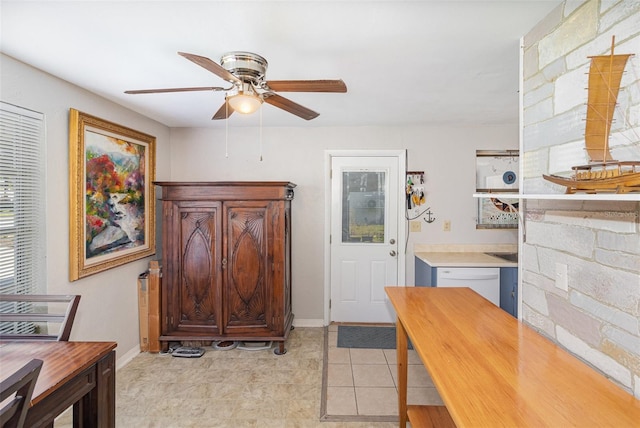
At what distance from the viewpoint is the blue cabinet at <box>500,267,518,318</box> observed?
289 centimetres

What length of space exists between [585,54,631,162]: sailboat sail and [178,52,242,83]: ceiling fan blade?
148cm

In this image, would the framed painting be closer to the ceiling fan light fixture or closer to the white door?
the ceiling fan light fixture

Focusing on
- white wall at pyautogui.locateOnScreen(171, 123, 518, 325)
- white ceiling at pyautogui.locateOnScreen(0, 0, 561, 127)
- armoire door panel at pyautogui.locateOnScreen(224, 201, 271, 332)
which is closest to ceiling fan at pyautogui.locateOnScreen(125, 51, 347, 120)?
white ceiling at pyautogui.locateOnScreen(0, 0, 561, 127)

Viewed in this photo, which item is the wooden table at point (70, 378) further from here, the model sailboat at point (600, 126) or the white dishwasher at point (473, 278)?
the white dishwasher at point (473, 278)

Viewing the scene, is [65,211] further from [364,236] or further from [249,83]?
[364,236]

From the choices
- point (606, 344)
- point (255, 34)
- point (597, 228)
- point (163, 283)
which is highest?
point (255, 34)

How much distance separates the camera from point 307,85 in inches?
61.8

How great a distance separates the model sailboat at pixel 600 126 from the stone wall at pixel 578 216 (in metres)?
0.03

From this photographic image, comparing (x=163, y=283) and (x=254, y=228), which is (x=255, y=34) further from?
(x=163, y=283)

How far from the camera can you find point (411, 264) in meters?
3.56

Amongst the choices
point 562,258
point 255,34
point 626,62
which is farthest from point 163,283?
point 626,62

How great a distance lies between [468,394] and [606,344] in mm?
574

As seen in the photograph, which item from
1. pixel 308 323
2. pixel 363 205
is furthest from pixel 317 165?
pixel 308 323

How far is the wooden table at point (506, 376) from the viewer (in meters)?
0.91
